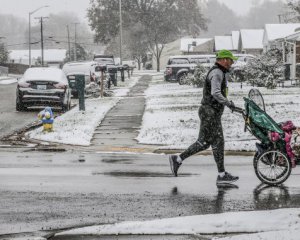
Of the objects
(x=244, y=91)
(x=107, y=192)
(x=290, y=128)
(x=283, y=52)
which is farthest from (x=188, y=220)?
(x=283, y=52)

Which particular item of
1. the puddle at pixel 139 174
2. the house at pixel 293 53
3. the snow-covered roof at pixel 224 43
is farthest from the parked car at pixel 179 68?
the snow-covered roof at pixel 224 43

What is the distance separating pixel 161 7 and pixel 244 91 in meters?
68.2

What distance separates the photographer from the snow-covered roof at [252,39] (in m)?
77.3

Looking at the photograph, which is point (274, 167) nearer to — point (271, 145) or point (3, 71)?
point (271, 145)

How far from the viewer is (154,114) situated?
74.1 feet

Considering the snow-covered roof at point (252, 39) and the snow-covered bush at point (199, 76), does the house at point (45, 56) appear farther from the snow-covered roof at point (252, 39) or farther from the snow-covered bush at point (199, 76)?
the snow-covered bush at point (199, 76)

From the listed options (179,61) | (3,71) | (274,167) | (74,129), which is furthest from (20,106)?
(3,71)

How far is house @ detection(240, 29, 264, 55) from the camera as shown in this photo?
77.2 meters

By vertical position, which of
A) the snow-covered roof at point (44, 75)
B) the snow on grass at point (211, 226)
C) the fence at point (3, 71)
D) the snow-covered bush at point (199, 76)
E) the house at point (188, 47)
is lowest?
the fence at point (3, 71)

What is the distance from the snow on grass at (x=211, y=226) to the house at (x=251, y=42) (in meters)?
69.6

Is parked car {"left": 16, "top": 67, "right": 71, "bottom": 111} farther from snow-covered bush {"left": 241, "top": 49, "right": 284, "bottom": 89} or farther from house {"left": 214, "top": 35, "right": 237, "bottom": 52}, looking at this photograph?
house {"left": 214, "top": 35, "right": 237, "bottom": 52}

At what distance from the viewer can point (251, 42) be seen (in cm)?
7800

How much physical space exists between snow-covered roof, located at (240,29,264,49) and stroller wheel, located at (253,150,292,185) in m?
68.0

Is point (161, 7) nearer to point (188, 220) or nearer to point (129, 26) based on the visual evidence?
point (129, 26)
